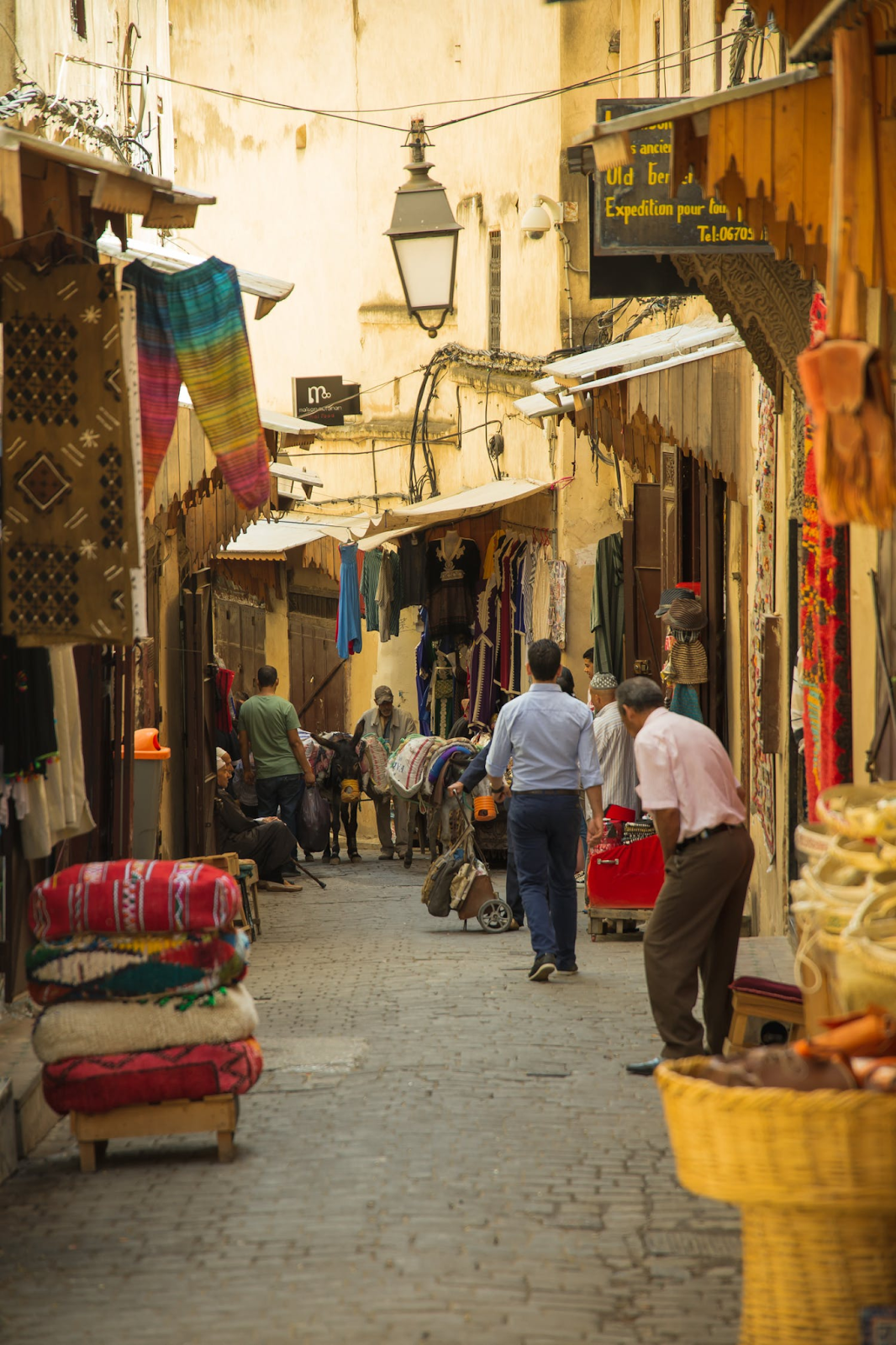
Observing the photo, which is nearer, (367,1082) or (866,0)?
(866,0)

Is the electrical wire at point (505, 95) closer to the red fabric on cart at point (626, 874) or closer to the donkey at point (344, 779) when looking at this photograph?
the red fabric on cart at point (626, 874)

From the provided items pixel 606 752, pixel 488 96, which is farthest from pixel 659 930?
pixel 488 96

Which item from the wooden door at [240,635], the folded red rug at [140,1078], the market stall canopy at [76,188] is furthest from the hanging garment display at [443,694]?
the folded red rug at [140,1078]

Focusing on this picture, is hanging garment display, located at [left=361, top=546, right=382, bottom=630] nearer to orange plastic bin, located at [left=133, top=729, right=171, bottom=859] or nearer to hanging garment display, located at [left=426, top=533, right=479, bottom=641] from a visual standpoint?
hanging garment display, located at [left=426, top=533, right=479, bottom=641]

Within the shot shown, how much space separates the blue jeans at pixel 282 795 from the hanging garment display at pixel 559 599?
2.97 m

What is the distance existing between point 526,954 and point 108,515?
558 centimetres

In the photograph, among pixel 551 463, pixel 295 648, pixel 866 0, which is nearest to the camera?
pixel 866 0

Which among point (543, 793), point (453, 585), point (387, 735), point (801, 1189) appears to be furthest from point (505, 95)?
point (801, 1189)

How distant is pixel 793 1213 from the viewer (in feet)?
11.1

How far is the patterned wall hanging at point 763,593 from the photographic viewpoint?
9.19m

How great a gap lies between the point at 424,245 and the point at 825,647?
7.65m

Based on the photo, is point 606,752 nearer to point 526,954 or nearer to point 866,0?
point 526,954

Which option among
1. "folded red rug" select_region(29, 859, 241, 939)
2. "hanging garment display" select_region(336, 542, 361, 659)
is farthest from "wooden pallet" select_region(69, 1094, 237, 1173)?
"hanging garment display" select_region(336, 542, 361, 659)

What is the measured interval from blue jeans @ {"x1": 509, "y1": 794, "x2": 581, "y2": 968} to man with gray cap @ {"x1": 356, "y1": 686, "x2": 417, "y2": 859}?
7.95 meters
